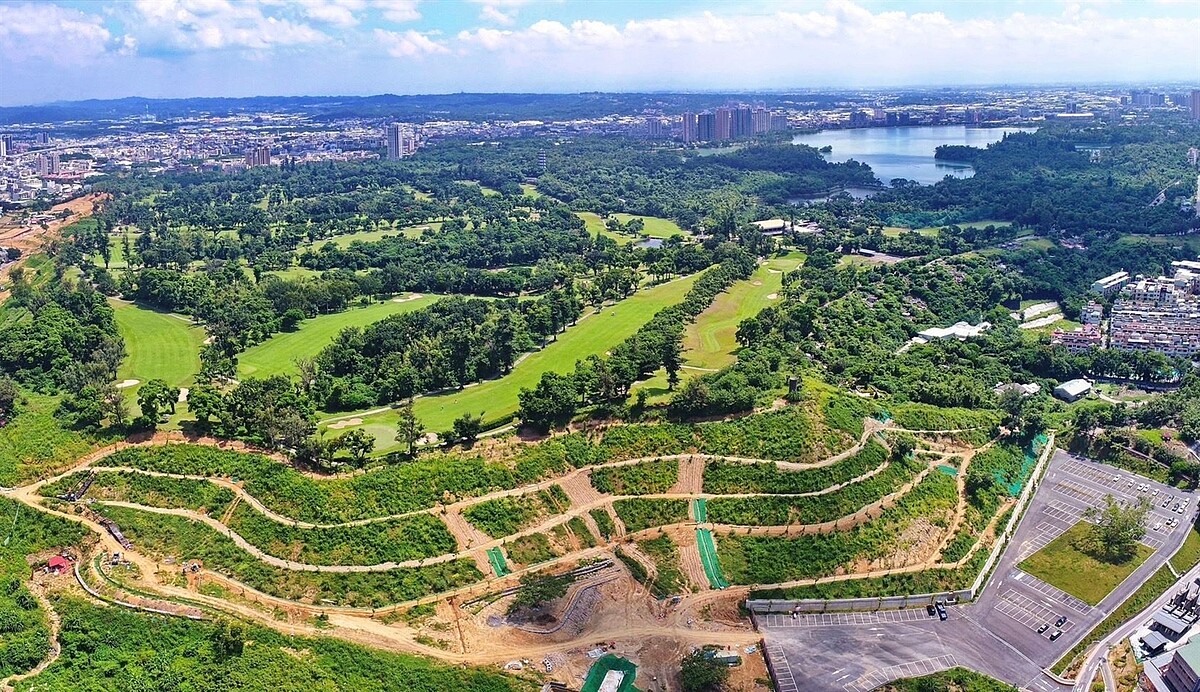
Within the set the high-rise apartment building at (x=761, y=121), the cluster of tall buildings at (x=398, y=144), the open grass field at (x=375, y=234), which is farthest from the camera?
the high-rise apartment building at (x=761, y=121)

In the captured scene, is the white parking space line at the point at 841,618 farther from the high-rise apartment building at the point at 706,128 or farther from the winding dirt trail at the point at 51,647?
the high-rise apartment building at the point at 706,128

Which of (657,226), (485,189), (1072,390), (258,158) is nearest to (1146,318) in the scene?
(1072,390)

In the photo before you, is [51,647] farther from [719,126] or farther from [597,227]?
[719,126]

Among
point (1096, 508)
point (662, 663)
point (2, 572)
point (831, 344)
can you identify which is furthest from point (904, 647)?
point (2, 572)

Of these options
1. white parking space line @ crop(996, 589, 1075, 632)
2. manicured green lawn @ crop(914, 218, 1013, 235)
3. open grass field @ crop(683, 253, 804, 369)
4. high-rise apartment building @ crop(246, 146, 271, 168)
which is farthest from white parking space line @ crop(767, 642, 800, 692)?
high-rise apartment building @ crop(246, 146, 271, 168)

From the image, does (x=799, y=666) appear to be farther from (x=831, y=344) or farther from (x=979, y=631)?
(x=831, y=344)

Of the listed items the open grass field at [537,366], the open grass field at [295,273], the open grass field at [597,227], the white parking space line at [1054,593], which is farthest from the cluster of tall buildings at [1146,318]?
the open grass field at [295,273]
